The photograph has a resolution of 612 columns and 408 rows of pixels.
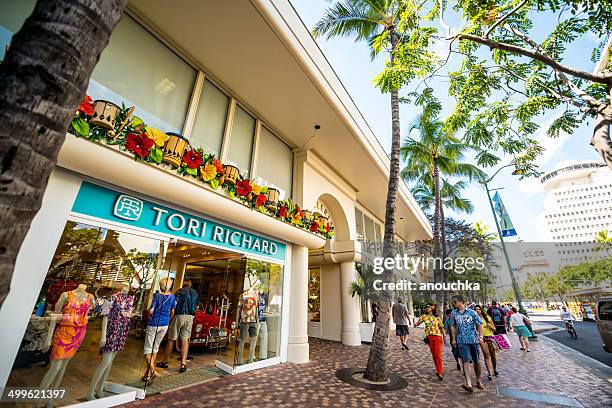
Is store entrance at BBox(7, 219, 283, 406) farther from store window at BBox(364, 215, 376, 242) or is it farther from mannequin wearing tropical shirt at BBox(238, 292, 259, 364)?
store window at BBox(364, 215, 376, 242)

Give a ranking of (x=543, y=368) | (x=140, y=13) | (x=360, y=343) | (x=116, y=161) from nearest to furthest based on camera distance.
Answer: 1. (x=116, y=161)
2. (x=140, y=13)
3. (x=543, y=368)
4. (x=360, y=343)

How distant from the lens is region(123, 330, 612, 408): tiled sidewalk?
4.61m

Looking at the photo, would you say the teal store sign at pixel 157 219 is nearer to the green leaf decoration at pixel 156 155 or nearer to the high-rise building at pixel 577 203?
the green leaf decoration at pixel 156 155

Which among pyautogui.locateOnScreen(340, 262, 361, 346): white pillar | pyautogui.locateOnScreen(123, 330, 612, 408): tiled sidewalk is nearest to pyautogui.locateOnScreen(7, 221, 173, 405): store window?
pyautogui.locateOnScreen(123, 330, 612, 408): tiled sidewalk

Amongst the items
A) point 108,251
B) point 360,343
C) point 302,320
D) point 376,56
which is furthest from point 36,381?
point 376,56

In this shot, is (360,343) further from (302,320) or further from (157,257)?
(157,257)

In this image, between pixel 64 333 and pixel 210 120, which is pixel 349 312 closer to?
pixel 210 120

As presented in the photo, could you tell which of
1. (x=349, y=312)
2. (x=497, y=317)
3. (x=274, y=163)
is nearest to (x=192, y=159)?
(x=274, y=163)

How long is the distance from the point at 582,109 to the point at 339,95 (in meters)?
5.27

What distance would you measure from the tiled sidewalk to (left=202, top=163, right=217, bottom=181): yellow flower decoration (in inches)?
151

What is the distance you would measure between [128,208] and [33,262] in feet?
4.46

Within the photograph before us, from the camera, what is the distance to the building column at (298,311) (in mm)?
7348

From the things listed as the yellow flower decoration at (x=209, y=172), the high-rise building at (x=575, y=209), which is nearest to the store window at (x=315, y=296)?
the yellow flower decoration at (x=209, y=172)

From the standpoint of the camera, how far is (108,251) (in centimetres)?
435
